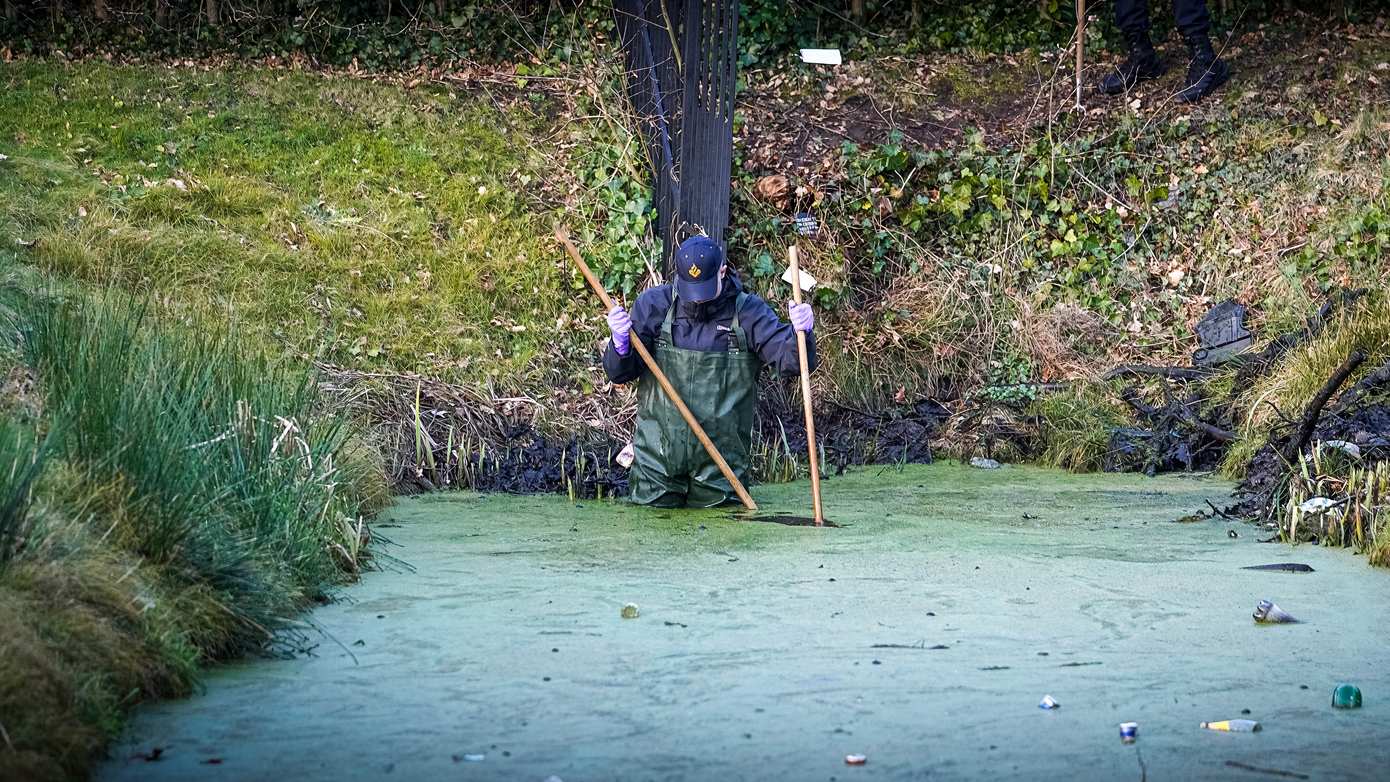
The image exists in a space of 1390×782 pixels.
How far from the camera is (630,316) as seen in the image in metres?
6.94

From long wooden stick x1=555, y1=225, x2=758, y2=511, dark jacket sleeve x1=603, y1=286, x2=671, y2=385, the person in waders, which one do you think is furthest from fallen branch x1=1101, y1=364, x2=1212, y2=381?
dark jacket sleeve x1=603, y1=286, x2=671, y2=385

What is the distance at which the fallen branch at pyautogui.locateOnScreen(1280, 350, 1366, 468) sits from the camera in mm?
6371

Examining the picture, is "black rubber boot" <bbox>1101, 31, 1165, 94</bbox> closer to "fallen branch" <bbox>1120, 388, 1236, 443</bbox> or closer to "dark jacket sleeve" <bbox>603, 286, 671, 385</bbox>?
"fallen branch" <bbox>1120, 388, 1236, 443</bbox>

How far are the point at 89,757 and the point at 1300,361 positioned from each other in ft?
20.9

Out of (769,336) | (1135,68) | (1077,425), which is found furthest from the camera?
Answer: (1135,68)

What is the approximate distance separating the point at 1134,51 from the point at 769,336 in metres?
5.55

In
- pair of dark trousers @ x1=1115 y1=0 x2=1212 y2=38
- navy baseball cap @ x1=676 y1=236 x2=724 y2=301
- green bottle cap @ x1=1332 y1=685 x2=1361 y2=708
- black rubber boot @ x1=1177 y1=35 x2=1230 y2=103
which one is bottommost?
green bottle cap @ x1=1332 y1=685 x2=1361 y2=708

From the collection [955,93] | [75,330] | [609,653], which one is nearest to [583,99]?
[955,93]

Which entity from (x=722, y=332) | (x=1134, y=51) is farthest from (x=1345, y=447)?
(x=1134, y=51)

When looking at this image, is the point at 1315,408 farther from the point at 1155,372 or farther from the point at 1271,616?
the point at 1155,372

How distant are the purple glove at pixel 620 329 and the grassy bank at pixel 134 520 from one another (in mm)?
1534

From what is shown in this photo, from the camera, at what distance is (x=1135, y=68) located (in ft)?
36.2

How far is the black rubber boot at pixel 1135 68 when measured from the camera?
36.1 feet

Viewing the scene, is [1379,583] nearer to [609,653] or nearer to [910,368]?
[609,653]
